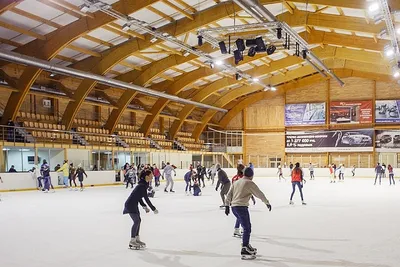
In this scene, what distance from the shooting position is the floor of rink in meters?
5.51

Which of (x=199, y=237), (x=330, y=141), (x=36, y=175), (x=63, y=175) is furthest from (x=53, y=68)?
(x=330, y=141)

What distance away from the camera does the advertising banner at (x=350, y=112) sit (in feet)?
118

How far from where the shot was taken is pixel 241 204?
576 centimetres

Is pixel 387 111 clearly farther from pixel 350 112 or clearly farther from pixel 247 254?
pixel 247 254

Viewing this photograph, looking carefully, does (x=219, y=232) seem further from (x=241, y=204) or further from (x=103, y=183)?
(x=103, y=183)

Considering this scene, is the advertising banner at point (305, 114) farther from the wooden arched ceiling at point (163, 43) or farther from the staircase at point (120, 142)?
the staircase at point (120, 142)

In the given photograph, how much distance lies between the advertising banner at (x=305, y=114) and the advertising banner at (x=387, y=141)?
5034 millimetres

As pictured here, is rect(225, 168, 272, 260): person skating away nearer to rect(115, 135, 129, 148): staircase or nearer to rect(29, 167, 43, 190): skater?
rect(29, 167, 43, 190): skater

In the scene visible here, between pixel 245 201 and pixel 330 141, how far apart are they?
32.9 meters


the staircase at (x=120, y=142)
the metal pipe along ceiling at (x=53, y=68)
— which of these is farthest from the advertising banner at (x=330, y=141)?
the staircase at (x=120, y=142)

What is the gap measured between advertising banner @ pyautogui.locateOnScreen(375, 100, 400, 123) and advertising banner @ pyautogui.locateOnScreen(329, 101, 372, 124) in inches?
26.1

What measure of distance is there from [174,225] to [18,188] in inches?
548

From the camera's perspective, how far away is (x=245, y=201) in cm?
576

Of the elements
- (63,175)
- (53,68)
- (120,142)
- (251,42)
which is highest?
(251,42)
